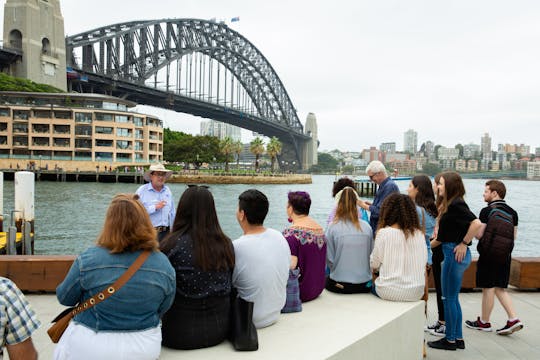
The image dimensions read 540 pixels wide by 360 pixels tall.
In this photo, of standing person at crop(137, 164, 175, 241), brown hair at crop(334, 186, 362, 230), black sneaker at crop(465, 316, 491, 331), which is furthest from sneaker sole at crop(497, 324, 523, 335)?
standing person at crop(137, 164, 175, 241)

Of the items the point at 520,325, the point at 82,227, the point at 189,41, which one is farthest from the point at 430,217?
the point at 189,41

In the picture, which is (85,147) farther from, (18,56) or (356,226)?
(356,226)

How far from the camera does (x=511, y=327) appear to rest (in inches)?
167

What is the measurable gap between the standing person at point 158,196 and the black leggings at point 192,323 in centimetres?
298

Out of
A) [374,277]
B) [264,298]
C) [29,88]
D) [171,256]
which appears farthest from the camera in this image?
[29,88]

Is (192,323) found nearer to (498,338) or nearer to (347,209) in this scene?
(347,209)

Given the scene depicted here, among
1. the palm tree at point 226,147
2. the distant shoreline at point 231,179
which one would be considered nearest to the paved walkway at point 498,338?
the distant shoreline at point 231,179

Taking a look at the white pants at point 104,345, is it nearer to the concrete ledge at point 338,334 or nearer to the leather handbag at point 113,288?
the leather handbag at point 113,288

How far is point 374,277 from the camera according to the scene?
388cm

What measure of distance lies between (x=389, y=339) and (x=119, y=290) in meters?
1.93

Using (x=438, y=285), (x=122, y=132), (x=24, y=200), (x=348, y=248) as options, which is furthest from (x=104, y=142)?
(x=348, y=248)

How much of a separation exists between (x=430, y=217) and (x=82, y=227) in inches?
819

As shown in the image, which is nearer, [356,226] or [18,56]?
[356,226]

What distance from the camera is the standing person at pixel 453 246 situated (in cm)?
394
